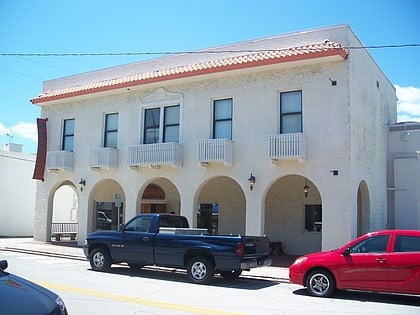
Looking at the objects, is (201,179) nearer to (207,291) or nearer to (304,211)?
(304,211)

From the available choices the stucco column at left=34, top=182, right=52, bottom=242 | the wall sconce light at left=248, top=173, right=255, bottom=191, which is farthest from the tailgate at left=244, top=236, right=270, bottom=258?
the stucco column at left=34, top=182, right=52, bottom=242

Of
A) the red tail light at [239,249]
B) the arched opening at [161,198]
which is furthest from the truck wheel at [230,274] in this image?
the arched opening at [161,198]

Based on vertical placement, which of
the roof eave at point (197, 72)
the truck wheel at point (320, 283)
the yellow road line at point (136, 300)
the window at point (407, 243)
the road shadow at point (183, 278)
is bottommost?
the road shadow at point (183, 278)

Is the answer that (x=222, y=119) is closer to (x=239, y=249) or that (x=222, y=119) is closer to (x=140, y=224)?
(x=140, y=224)

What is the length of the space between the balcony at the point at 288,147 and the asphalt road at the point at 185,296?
14.0ft

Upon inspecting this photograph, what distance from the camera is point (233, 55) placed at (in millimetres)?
19047

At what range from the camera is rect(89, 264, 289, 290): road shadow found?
12586mm

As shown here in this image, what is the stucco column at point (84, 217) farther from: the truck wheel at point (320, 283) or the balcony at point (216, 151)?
the truck wheel at point (320, 283)

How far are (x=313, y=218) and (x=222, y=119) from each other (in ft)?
18.9

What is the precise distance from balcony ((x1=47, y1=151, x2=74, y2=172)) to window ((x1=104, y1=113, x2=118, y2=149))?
203 cm

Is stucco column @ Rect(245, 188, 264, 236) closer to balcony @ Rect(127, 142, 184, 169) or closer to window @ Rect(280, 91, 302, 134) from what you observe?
window @ Rect(280, 91, 302, 134)

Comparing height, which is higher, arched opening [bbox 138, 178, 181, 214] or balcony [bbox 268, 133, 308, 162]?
balcony [bbox 268, 133, 308, 162]

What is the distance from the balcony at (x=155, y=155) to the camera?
1880 cm

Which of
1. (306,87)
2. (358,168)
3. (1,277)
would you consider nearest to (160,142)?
(306,87)
